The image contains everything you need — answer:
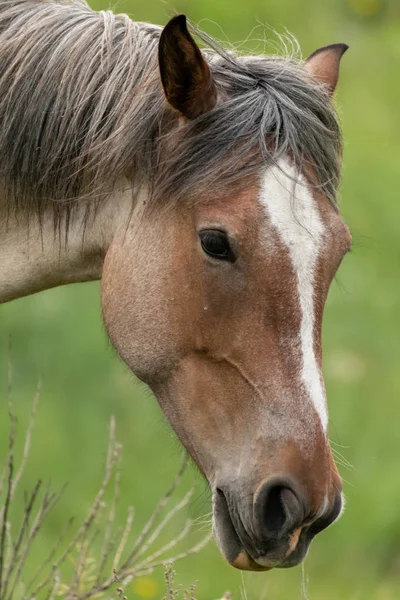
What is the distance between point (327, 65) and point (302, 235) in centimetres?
105

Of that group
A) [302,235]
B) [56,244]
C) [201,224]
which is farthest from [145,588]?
[302,235]

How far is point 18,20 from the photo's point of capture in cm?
425

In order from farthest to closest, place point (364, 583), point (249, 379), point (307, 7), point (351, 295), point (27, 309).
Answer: point (307, 7)
point (351, 295)
point (27, 309)
point (364, 583)
point (249, 379)

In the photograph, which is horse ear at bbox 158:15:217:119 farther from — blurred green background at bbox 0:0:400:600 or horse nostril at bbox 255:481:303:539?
blurred green background at bbox 0:0:400:600

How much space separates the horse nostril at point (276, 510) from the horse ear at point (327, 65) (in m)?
1.61

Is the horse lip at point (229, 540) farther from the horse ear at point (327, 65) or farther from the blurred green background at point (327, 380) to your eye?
the horse ear at point (327, 65)

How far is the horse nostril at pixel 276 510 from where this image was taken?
3.37 m

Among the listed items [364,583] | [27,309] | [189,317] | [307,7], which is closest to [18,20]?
[189,317]

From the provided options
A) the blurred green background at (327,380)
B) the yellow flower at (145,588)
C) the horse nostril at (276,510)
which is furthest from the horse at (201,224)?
the yellow flower at (145,588)

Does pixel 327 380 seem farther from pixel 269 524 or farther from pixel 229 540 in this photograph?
pixel 269 524

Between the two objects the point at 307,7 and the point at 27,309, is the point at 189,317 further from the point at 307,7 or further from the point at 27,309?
the point at 307,7

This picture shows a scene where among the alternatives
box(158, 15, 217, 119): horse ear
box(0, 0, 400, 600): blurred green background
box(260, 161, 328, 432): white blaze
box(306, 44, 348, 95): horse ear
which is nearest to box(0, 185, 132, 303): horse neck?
box(158, 15, 217, 119): horse ear

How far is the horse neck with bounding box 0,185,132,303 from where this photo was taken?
13.3ft

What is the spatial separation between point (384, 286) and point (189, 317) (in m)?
8.59
